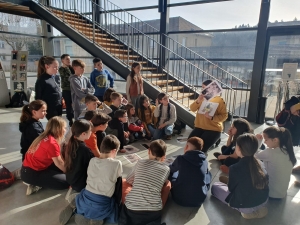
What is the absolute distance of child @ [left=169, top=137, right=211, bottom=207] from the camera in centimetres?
201

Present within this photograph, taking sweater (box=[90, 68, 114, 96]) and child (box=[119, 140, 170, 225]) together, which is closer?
child (box=[119, 140, 170, 225])

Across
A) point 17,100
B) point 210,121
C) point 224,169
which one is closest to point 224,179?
point 224,169

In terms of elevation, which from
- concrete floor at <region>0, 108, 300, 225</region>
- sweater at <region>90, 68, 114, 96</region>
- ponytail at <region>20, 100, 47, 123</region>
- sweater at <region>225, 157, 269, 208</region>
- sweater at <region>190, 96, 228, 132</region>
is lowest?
concrete floor at <region>0, 108, 300, 225</region>

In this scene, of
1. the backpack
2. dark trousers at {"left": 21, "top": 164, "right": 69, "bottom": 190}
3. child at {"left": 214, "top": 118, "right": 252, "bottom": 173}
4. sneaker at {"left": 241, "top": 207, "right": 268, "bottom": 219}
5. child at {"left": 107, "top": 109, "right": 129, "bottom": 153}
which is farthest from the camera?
child at {"left": 107, "top": 109, "right": 129, "bottom": 153}

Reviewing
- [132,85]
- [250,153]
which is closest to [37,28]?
[132,85]

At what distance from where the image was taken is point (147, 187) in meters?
1.77

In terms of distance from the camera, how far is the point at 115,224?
187 centimetres

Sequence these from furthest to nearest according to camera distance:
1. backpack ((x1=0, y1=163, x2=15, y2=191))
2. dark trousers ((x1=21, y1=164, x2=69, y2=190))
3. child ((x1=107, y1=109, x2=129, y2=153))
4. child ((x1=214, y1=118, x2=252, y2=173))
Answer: child ((x1=107, y1=109, x2=129, y2=153)), child ((x1=214, y1=118, x2=252, y2=173)), backpack ((x1=0, y1=163, x2=15, y2=191)), dark trousers ((x1=21, y1=164, x2=69, y2=190))

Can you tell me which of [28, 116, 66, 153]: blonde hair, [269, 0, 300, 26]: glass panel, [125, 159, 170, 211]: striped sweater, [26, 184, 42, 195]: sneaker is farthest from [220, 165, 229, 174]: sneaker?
[269, 0, 300, 26]: glass panel

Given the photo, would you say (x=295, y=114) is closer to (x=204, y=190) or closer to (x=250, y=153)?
(x=250, y=153)

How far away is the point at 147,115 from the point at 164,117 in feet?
1.05

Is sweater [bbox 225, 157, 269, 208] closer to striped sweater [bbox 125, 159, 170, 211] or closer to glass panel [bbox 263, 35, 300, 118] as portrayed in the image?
striped sweater [bbox 125, 159, 170, 211]

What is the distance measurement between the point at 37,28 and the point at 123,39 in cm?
371

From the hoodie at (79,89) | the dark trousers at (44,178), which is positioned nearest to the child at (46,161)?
the dark trousers at (44,178)
